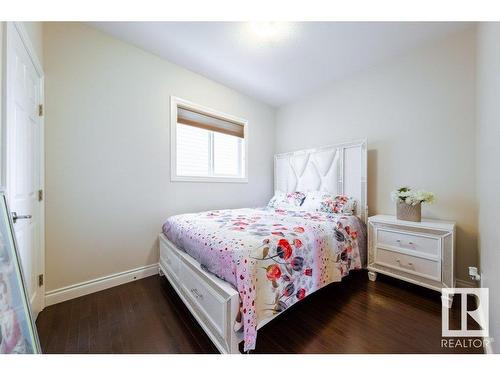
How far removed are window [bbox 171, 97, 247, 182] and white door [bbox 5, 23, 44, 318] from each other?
1.22 m

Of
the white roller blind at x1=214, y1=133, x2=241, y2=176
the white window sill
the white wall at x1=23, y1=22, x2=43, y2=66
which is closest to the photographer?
the white wall at x1=23, y1=22, x2=43, y2=66

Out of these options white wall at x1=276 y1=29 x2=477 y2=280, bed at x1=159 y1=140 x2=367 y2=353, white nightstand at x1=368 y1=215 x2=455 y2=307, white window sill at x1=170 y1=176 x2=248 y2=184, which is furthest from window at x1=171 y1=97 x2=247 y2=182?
white nightstand at x1=368 y1=215 x2=455 y2=307

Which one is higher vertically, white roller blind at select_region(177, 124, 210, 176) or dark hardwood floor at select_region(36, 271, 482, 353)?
white roller blind at select_region(177, 124, 210, 176)

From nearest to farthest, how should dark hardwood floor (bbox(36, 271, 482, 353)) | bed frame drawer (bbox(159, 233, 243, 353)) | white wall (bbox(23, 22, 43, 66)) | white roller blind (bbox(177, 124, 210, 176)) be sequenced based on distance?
bed frame drawer (bbox(159, 233, 243, 353)) < dark hardwood floor (bbox(36, 271, 482, 353)) < white wall (bbox(23, 22, 43, 66)) < white roller blind (bbox(177, 124, 210, 176))

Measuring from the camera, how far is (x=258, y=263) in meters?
1.22

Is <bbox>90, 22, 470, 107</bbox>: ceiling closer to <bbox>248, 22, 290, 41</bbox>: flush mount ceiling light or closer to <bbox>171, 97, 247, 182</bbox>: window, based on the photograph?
<bbox>248, 22, 290, 41</bbox>: flush mount ceiling light

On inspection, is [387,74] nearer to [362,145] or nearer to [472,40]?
[472,40]

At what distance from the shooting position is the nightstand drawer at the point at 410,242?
1.78 metres

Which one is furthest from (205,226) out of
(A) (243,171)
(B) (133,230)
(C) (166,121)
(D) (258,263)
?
(A) (243,171)

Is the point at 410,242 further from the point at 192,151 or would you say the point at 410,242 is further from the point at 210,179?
the point at 192,151

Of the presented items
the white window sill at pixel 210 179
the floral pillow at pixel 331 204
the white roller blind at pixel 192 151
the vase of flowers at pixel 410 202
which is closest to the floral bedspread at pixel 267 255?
the floral pillow at pixel 331 204

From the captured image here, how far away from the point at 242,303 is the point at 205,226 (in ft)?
2.57

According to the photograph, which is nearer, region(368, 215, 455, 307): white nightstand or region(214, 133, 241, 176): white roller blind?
region(368, 215, 455, 307): white nightstand

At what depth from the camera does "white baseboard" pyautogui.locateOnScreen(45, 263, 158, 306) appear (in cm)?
176
